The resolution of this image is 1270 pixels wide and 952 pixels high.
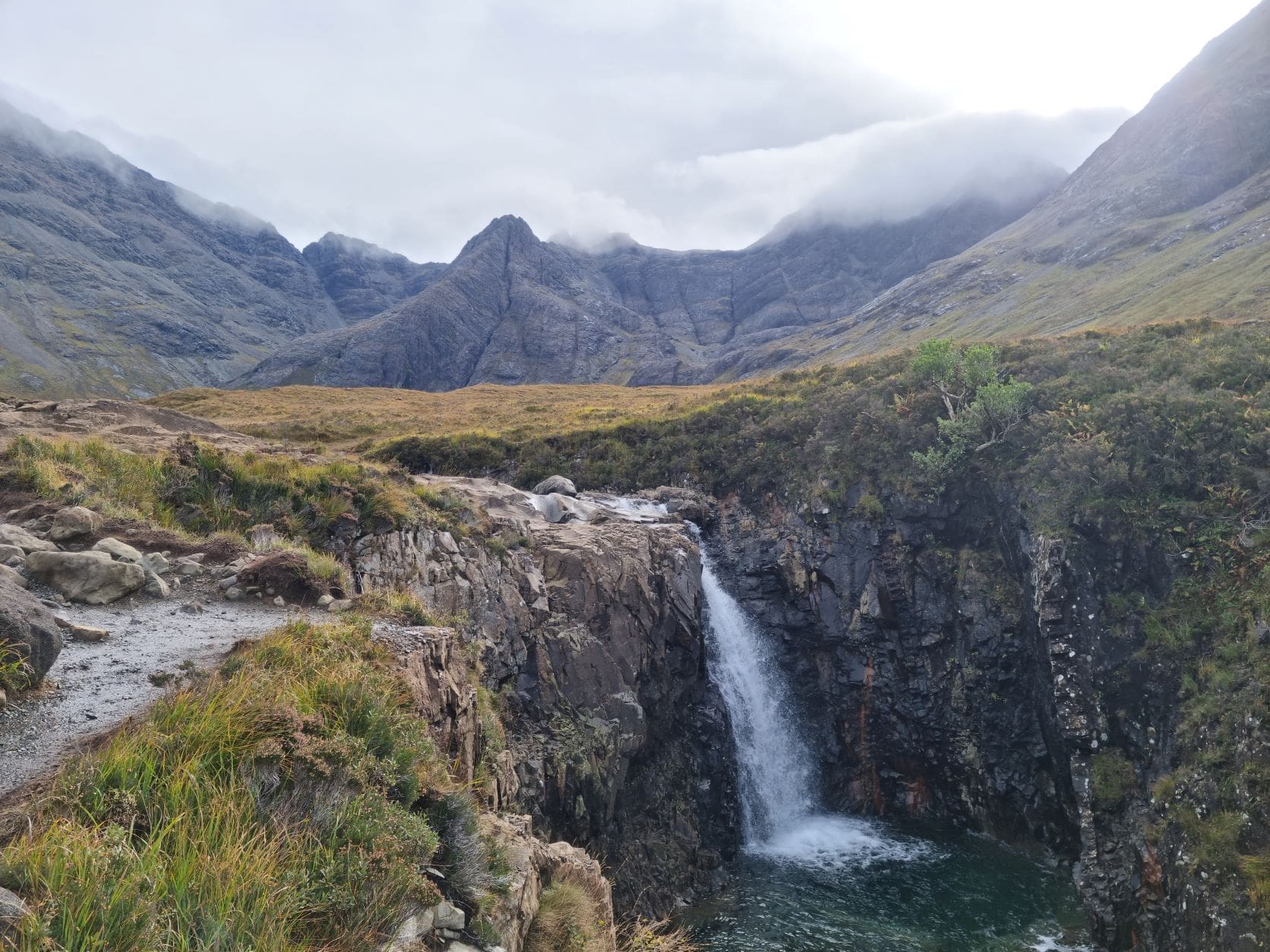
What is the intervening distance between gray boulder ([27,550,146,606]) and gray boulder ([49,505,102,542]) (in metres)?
1.24

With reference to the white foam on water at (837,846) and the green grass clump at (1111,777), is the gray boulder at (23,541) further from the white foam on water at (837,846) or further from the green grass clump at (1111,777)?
the green grass clump at (1111,777)

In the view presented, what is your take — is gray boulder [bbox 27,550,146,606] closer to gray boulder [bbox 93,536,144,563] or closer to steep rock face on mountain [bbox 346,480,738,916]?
gray boulder [bbox 93,536,144,563]

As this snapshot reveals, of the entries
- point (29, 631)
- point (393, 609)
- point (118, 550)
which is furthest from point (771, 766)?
point (29, 631)

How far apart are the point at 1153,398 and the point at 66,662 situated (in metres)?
28.7

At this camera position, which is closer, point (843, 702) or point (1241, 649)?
point (1241, 649)

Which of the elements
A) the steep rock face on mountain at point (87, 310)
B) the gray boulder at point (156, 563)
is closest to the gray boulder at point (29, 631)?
the gray boulder at point (156, 563)

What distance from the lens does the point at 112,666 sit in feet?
22.1

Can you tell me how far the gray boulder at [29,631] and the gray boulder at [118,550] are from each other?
10.7ft

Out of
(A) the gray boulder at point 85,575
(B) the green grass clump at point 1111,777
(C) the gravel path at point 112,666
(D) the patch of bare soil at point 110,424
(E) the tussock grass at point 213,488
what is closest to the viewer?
(C) the gravel path at point 112,666

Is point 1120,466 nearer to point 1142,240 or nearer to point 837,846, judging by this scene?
point 837,846

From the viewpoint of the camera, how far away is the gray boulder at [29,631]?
5707 millimetres

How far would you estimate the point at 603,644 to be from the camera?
2019 centimetres

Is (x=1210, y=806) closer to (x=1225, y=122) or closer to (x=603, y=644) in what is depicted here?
(x=603, y=644)

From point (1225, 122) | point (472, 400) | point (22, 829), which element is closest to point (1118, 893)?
point (22, 829)
